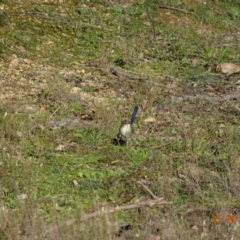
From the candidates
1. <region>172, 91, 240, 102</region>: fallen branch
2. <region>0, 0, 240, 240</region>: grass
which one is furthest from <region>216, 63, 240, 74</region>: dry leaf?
<region>172, 91, 240, 102</region>: fallen branch

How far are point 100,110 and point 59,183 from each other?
1108mm

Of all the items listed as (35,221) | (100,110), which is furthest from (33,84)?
(35,221)

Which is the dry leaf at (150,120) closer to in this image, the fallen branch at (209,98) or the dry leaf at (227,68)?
the fallen branch at (209,98)

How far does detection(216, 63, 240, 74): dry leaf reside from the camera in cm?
729

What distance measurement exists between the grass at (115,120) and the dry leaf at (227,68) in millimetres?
108

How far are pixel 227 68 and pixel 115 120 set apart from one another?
5.70ft

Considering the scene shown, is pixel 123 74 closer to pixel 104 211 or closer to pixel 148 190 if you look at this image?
pixel 148 190

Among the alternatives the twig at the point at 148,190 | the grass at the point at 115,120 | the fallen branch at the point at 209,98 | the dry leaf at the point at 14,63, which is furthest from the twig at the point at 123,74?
the twig at the point at 148,190

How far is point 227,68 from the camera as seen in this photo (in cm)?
730

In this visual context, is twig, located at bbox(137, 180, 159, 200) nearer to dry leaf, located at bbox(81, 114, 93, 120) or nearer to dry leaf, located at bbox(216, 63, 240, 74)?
dry leaf, located at bbox(81, 114, 93, 120)

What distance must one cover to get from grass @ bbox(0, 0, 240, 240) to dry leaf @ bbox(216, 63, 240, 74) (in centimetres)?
11

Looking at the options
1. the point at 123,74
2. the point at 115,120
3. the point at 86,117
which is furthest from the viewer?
the point at 123,74

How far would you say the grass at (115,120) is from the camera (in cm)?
462

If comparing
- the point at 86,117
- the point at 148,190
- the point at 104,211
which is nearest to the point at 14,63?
the point at 86,117
